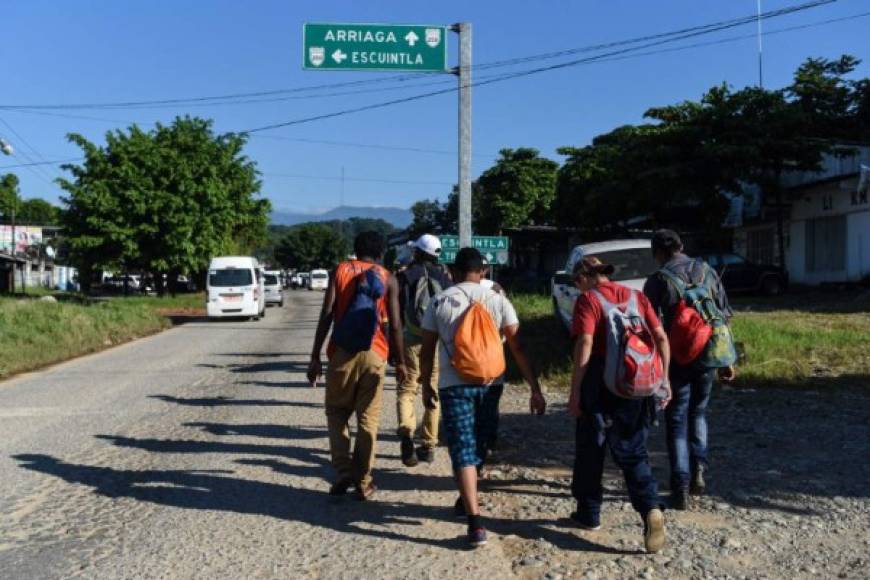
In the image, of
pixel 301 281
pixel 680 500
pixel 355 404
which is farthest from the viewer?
pixel 301 281

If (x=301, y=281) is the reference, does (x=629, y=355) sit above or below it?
above

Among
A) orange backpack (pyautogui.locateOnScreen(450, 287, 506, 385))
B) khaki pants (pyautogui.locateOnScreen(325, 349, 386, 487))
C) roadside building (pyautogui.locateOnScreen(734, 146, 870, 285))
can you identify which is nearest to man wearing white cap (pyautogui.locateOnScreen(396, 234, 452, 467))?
khaki pants (pyautogui.locateOnScreen(325, 349, 386, 487))

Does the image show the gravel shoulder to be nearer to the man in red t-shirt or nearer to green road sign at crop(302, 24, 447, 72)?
the man in red t-shirt

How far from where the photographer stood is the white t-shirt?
15.8 feet

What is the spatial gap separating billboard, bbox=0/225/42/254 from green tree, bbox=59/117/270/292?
3735cm

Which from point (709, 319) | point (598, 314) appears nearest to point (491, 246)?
point (709, 319)

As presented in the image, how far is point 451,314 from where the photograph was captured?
488 centimetres

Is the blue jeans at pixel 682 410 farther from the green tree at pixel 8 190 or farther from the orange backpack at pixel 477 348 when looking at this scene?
the green tree at pixel 8 190

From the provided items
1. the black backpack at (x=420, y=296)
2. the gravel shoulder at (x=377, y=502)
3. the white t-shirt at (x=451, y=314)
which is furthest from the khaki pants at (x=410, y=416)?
the white t-shirt at (x=451, y=314)

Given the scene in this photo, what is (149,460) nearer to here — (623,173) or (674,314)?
(674,314)

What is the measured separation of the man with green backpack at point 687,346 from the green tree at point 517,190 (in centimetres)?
4263

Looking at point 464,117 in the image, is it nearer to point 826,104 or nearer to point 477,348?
point 477,348

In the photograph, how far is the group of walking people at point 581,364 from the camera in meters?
4.52

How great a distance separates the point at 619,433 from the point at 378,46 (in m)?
8.74
